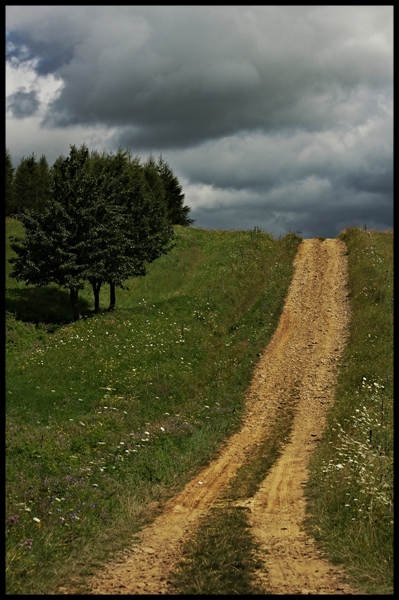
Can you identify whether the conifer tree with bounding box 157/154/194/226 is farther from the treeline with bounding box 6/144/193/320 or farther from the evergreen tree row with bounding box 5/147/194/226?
the treeline with bounding box 6/144/193/320

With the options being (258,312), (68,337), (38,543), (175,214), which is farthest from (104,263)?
(175,214)

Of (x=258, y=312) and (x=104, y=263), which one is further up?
(x=104, y=263)

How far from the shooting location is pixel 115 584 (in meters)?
8.18

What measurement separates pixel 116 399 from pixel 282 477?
8815 millimetres

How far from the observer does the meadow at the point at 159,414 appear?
956cm

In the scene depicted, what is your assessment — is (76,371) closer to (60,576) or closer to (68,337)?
(68,337)

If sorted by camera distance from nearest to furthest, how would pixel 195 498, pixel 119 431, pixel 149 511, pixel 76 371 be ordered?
pixel 149 511, pixel 195 498, pixel 119 431, pixel 76 371

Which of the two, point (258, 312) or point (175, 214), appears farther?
point (175, 214)

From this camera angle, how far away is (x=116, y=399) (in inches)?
826

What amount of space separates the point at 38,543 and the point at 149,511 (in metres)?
3.35

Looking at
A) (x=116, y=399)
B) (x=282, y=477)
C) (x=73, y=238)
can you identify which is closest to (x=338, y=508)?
(x=282, y=477)

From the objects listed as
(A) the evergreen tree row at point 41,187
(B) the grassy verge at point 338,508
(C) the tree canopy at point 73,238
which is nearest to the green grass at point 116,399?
(B) the grassy verge at point 338,508

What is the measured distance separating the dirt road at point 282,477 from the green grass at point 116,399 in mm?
581

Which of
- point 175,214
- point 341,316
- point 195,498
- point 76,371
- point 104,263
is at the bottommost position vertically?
point 195,498
